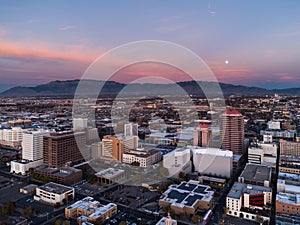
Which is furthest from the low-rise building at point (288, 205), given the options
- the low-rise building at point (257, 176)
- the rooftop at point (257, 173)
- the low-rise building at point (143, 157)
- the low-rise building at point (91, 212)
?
the low-rise building at point (143, 157)

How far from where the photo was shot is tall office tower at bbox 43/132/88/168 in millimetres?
8219

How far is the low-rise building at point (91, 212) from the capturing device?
498cm

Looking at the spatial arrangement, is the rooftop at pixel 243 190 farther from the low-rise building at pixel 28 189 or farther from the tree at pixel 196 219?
the low-rise building at pixel 28 189

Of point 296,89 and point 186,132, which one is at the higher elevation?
point 296,89

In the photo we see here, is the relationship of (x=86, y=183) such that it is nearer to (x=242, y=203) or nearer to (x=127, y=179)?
(x=127, y=179)

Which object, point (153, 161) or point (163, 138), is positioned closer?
point (153, 161)

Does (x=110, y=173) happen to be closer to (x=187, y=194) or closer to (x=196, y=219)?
(x=187, y=194)

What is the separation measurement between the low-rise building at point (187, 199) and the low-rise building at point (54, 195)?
2.30m

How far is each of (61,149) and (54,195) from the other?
100 inches

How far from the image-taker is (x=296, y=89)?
5328 cm

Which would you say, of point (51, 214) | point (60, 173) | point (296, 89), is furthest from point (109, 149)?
point (296, 89)

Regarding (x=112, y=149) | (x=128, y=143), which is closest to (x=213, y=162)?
(x=128, y=143)

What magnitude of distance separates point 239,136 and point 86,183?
19.6ft

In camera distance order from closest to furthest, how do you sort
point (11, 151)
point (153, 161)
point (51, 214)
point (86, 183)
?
point (51, 214) < point (86, 183) < point (153, 161) < point (11, 151)
